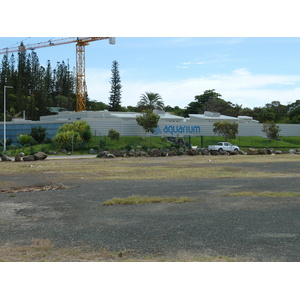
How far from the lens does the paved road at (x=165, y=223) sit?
6.46 metres

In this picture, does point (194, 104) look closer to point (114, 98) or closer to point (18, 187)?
point (114, 98)

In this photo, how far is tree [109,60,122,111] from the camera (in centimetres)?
9244

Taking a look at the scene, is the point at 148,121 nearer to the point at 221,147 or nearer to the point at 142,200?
the point at 221,147

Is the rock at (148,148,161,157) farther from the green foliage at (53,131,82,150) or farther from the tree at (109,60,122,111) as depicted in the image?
the tree at (109,60,122,111)

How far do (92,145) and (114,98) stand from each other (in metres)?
43.3

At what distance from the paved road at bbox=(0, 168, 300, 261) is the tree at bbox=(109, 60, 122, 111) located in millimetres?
81144

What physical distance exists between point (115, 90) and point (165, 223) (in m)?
86.3

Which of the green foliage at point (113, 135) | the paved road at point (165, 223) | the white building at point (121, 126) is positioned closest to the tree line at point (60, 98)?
the white building at point (121, 126)

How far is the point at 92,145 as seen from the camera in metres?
51.4

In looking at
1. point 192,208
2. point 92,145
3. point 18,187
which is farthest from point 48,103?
point 192,208

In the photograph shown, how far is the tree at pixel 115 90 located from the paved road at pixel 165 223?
81.1 meters

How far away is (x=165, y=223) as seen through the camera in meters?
8.16

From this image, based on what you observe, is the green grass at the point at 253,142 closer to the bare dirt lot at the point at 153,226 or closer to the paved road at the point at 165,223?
the bare dirt lot at the point at 153,226

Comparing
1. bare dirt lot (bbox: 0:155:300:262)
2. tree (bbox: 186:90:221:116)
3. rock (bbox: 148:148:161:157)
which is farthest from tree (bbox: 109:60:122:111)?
bare dirt lot (bbox: 0:155:300:262)
